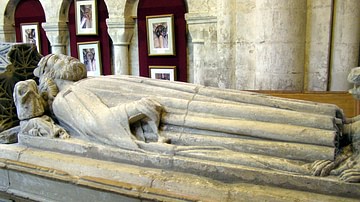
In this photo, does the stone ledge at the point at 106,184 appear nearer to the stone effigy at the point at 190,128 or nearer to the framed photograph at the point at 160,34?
the stone effigy at the point at 190,128

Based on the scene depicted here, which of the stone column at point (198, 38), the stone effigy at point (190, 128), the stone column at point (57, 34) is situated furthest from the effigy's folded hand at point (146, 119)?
the stone column at point (57, 34)

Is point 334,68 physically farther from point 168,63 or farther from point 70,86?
point 70,86

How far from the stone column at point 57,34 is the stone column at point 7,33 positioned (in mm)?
1098

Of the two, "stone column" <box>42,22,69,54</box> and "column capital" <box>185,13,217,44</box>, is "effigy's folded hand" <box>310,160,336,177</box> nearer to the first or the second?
"column capital" <box>185,13,217,44</box>

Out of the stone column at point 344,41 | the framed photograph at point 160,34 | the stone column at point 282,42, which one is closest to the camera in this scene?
the stone column at point 344,41

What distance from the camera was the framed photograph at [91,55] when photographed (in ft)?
19.4

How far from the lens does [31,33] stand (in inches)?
259

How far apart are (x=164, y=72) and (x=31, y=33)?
294 cm

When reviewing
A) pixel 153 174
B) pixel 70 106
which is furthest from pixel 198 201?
pixel 70 106

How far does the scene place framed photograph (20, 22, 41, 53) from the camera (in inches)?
255

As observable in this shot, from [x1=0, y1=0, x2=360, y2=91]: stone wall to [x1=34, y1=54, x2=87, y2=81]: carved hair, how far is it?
87.0 inches

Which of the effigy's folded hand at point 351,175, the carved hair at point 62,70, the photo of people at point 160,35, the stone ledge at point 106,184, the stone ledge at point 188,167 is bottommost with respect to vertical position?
the stone ledge at point 106,184

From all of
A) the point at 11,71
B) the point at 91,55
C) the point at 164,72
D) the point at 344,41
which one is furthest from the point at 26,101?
the point at 91,55

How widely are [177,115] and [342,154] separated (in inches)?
40.1
